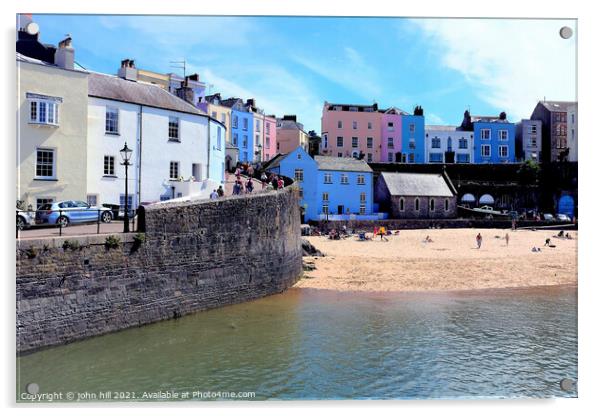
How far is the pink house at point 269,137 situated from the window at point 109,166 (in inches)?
1404

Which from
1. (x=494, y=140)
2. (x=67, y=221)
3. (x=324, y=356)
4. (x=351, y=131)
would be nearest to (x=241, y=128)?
(x=351, y=131)

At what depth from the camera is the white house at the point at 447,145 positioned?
2261 inches

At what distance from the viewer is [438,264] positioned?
25.3 metres

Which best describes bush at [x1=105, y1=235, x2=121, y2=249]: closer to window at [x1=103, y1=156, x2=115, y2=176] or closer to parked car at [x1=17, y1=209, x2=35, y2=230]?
parked car at [x1=17, y1=209, x2=35, y2=230]

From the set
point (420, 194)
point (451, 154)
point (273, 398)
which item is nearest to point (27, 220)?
point (273, 398)

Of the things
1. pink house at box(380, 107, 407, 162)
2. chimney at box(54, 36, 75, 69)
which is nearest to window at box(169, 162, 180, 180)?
chimney at box(54, 36, 75, 69)

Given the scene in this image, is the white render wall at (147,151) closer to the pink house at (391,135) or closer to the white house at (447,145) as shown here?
the pink house at (391,135)

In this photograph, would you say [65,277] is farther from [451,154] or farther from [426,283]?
[451,154]

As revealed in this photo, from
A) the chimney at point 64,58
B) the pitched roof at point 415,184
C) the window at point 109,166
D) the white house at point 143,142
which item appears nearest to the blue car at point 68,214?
the white house at point 143,142

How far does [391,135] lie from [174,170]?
127ft

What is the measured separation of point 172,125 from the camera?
20266 mm

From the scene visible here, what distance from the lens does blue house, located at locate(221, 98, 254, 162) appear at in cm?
4903

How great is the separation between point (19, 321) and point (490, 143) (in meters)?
55.0

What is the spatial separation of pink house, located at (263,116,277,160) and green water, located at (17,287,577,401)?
38.3 metres
